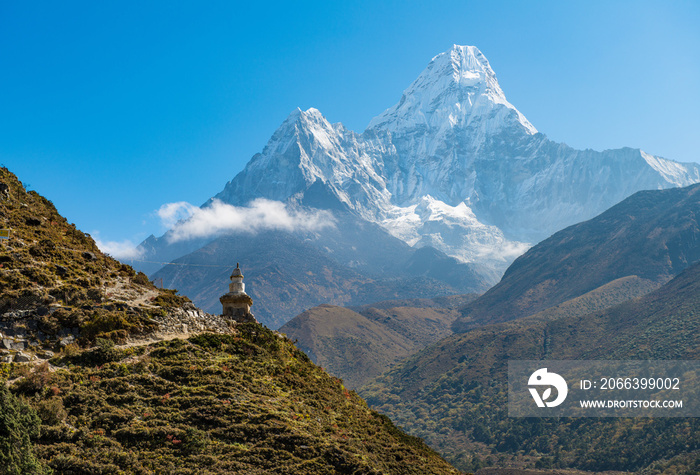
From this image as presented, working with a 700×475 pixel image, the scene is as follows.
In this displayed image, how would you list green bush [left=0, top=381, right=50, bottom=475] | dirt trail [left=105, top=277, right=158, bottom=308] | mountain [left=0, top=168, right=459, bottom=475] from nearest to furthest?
green bush [left=0, top=381, right=50, bottom=475]
mountain [left=0, top=168, right=459, bottom=475]
dirt trail [left=105, top=277, right=158, bottom=308]

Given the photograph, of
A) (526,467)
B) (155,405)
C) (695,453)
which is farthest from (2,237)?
(526,467)

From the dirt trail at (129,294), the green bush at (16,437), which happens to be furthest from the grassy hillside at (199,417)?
the dirt trail at (129,294)

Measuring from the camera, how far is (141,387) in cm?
2830

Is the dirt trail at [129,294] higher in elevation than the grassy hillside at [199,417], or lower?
higher

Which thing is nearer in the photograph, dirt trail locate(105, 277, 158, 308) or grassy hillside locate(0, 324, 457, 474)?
grassy hillside locate(0, 324, 457, 474)

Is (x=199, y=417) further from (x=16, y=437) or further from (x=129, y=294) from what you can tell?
(x=129, y=294)

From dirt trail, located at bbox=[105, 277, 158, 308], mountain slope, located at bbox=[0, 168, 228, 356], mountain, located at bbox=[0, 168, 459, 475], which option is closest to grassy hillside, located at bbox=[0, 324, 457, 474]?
mountain, located at bbox=[0, 168, 459, 475]

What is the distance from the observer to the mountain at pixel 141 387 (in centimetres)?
2377

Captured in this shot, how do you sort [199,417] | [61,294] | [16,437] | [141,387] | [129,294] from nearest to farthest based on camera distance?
[16,437], [199,417], [141,387], [61,294], [129,294]

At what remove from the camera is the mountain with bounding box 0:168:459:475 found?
23766 mm

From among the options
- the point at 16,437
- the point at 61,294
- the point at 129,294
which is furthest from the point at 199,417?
the point at 129,294

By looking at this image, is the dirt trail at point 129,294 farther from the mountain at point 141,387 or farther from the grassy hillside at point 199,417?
the grassy hillside at point 199,417

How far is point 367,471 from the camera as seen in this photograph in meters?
27.8

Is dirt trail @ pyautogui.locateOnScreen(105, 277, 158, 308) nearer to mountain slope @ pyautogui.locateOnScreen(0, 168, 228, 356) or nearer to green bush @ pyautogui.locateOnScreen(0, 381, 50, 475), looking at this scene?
mountain slope @ pyautogui.locateOnScreen(0, 168, 228, 356)
